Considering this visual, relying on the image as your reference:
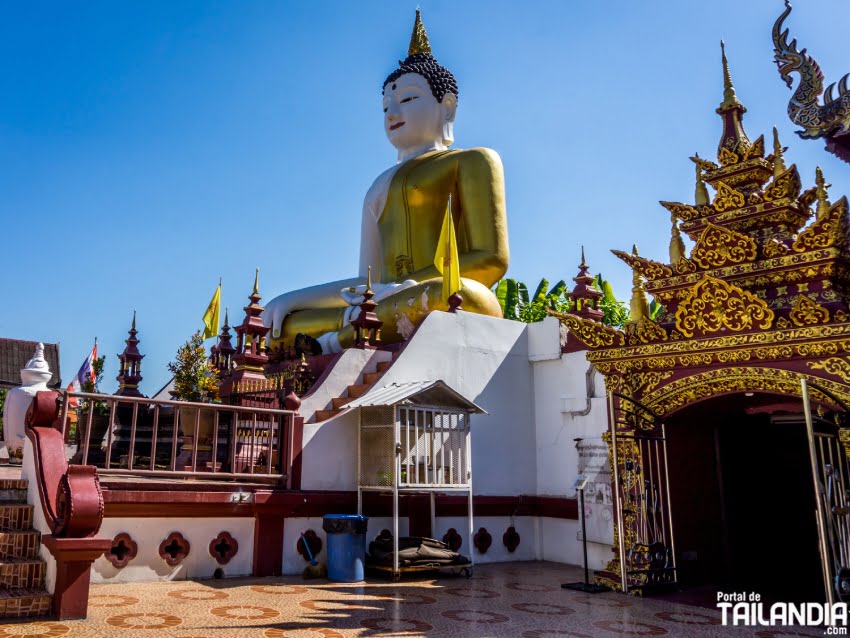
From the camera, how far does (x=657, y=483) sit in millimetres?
7281

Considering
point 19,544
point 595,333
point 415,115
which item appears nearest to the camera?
point 19,544

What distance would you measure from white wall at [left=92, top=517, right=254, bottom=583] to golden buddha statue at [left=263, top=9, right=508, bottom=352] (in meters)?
4.34

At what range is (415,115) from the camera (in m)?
14.4

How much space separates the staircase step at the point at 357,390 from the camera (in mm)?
9266

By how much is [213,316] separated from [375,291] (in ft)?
15.4

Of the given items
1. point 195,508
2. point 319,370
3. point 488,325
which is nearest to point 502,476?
point 488,325

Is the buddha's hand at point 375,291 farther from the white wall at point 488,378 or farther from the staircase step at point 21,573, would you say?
the staircase step at point 21,573

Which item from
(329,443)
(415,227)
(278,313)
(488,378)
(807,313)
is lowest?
(329,443)

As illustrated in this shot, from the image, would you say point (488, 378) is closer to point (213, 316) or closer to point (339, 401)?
point (339, 401)

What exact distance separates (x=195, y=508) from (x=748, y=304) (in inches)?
222

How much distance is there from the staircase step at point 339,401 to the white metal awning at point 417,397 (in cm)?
30

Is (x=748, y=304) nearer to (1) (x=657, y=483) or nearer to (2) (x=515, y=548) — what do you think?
(1) (x=657, y=483)

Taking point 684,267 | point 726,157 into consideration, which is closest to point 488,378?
point 684,267

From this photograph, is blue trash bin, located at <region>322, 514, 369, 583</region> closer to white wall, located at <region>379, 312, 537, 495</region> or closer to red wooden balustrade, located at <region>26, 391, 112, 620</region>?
white wall, located at <region>379, 312, 537, 495</region>
